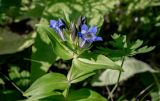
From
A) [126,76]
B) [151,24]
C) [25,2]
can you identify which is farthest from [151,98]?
[25,2]

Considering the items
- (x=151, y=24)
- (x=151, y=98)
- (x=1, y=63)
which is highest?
(x=151, y=24)

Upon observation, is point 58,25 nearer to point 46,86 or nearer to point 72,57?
point 72,57

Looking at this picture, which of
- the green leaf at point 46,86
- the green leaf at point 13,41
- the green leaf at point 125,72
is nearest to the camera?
the green leaf at point 46,86

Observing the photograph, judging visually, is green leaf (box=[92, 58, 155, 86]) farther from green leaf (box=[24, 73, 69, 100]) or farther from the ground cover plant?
green leaf (box=[24, 73, 69, 100])

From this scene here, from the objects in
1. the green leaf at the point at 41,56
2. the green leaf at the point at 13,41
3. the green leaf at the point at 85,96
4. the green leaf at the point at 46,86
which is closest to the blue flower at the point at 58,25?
the green leaf at the point at 46,86

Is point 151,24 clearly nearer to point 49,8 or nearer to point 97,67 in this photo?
point 49,8

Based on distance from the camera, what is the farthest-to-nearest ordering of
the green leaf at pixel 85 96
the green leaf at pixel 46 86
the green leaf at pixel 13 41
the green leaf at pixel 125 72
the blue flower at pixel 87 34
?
the green leaf at pixel 13 41 < the green leaf at pixel 125 72 < the green leaf at pixel 85 96 < the green leaf at pixel 46 86 < the blue flower at pixel 87 34

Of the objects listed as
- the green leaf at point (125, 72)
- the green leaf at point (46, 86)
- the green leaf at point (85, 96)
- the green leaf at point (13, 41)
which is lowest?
the green leaf at point (125, 72)

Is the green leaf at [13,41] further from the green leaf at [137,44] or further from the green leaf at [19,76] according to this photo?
the green leaf at [137,44]
